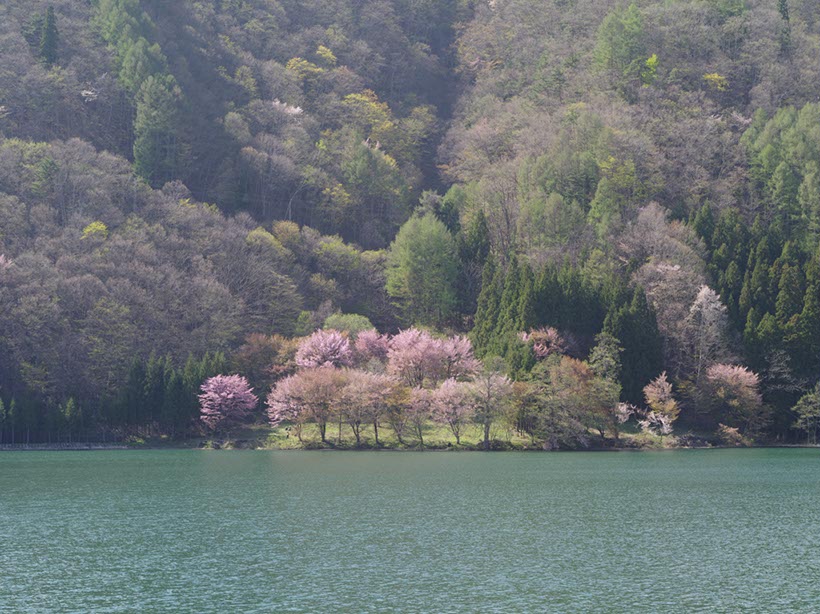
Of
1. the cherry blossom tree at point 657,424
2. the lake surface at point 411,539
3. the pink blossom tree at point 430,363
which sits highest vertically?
the pink blossom tree at point 430,363

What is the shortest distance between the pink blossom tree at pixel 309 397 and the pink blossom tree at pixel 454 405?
895 centimetres

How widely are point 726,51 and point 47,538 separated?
413 feet

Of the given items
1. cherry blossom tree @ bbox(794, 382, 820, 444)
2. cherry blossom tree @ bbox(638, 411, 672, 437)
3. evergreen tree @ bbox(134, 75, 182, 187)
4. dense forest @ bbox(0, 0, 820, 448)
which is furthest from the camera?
evergreen tree @ bbox(134, 75, 182, 187)

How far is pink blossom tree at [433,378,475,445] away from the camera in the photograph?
86562mm

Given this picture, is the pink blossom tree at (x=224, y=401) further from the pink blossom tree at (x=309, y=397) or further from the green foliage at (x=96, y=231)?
the green foliage at (x=96, y=231)

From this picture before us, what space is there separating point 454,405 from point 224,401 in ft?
73.1

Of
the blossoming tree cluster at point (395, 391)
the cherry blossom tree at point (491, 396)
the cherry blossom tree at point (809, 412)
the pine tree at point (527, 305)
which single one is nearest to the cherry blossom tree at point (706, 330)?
the cherry blossom tree at point (809, 412)

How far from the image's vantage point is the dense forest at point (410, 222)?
9356 centimetres

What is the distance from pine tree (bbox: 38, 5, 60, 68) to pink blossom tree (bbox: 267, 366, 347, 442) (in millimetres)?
65838

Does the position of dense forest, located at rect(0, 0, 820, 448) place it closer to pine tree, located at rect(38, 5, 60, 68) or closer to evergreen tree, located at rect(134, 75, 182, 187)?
evergreen tree, located at rect(134, 75, 182, 187)

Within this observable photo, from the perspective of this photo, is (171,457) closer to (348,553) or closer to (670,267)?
(348,553)

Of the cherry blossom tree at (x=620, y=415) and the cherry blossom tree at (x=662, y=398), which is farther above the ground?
the cherry blossom tree at (x=662, y=398)

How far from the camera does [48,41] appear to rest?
13300 cm

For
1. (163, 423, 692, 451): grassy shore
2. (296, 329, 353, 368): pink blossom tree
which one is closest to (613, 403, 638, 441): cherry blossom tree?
(163, 423, 692, 451): grassy shore
